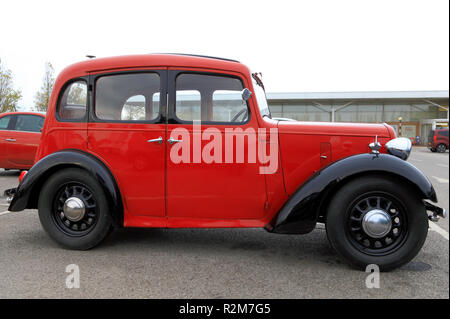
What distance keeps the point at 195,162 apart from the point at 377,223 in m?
1.66

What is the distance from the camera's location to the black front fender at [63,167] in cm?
296

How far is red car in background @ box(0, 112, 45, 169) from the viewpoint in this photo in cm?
733

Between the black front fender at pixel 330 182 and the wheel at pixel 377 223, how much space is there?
99 mm

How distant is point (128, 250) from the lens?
122 inches

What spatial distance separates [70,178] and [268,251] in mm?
2068

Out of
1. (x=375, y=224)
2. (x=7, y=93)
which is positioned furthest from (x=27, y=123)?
(x=7, y=93)

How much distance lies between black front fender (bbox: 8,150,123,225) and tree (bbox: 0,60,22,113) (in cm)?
1718

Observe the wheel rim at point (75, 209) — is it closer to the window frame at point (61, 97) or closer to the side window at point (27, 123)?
the window frame at point (61, 97)

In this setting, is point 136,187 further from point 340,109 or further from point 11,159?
point 340,109

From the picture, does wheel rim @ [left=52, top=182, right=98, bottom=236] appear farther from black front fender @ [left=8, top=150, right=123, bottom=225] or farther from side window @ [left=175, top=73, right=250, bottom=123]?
side window @ [left=175, top=73, right=250, bottom=123]

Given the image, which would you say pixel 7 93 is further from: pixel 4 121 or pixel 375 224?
pixel 375 224

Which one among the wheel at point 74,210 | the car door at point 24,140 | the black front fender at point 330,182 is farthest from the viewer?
the car door at point 24,140

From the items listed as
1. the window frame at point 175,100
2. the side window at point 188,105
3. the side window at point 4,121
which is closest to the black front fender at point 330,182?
the window frame at point 175,100

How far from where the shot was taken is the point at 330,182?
2.68 metres
